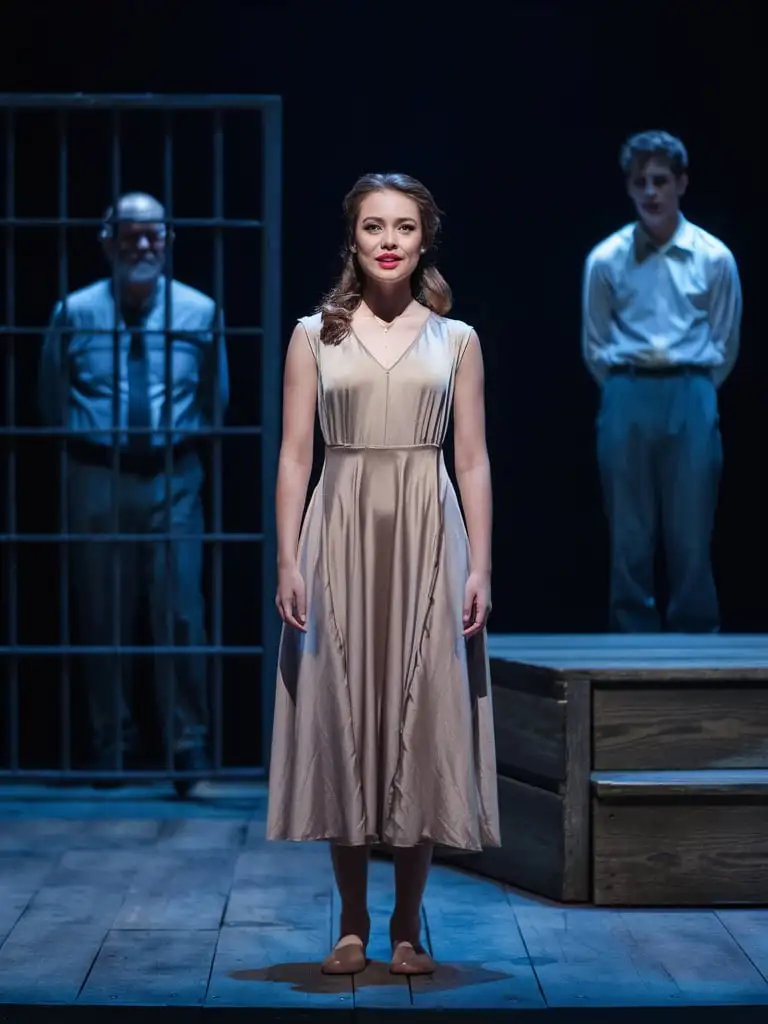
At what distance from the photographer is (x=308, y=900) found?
3.97m

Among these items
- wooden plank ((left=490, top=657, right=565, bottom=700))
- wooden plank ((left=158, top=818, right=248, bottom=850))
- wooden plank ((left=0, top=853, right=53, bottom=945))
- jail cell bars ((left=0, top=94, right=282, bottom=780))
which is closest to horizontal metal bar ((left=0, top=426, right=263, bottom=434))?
jail cell bars ((left=0, top=94, right=282, bottom=780))

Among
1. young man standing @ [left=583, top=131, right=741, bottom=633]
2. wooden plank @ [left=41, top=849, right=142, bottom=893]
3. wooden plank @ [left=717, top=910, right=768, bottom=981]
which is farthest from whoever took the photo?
young man standing @ [left=583, top=131, right=741, bottom=633]

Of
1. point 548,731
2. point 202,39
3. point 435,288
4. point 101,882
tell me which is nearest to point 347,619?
point 435,288

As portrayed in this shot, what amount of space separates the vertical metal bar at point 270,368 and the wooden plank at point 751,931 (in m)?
1.86

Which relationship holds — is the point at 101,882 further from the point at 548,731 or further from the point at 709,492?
the point at 709,492

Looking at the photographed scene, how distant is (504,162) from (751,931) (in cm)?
331

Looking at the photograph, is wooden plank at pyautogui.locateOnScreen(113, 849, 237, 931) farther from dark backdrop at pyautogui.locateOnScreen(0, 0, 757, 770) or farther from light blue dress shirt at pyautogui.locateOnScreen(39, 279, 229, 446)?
dark backdrop at pyautogui.locateOnScreen(0, 0, 757, 770)

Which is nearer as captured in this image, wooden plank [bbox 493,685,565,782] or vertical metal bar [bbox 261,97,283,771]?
wooden plank [bbox 493,685,565,782]

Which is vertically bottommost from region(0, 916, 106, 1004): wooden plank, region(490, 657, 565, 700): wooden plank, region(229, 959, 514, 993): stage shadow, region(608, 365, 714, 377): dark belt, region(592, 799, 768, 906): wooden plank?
region(0, 916, 106, 1004): wooden plank

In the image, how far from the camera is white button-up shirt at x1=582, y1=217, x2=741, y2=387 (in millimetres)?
5723

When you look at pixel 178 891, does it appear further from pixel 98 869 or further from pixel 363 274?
pixel 363 274

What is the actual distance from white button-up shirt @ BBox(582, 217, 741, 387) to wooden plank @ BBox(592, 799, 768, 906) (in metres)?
2.22

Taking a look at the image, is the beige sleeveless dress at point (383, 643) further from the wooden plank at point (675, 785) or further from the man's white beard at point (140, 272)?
the man's white beard at point (140, 272)

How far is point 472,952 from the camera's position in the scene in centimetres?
346
